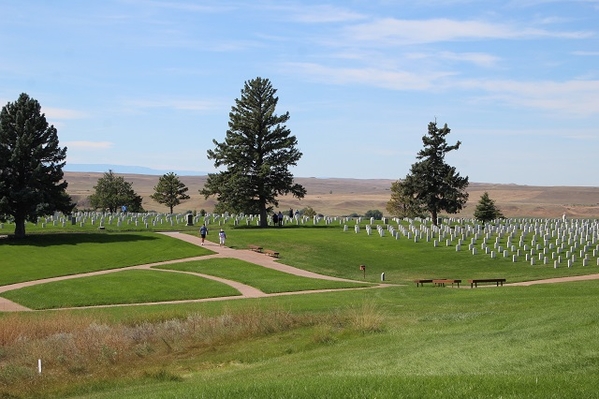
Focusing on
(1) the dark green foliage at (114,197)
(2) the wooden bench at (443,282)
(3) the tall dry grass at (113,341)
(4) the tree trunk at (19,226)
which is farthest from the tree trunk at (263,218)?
(3) the tall dry grass at (113,341)

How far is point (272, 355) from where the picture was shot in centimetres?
1711

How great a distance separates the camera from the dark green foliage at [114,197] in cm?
7722

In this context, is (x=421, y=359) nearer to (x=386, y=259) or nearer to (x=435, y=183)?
(x=386, y=259)

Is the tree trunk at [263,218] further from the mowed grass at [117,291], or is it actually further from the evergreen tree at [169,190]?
the evergreen tree at [169,190]

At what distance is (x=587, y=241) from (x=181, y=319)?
30707 mm

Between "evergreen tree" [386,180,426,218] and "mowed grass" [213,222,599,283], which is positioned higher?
"evergreen tree" [386,180,426,218]

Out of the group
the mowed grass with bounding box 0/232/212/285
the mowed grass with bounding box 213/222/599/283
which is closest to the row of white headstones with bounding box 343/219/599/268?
the mowed grass with bounding box 213/222/599/283

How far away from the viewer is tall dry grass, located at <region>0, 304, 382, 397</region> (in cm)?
1600

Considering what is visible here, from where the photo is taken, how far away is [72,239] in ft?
149

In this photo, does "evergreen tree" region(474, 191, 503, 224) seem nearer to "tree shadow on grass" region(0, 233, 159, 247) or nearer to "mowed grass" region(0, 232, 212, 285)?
"mowed grass" region(0, 232, 212, 285)

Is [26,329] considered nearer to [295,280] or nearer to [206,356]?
[206,356]

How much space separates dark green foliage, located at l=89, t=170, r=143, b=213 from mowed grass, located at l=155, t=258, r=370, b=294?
136ft

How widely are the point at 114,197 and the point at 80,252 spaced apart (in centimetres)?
3686

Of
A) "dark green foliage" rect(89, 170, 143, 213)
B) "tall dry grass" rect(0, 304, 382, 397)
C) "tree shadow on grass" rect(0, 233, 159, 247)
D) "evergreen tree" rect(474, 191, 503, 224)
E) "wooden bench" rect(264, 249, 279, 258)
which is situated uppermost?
"dark green foliage" rect(89, 170, 143, 213)
